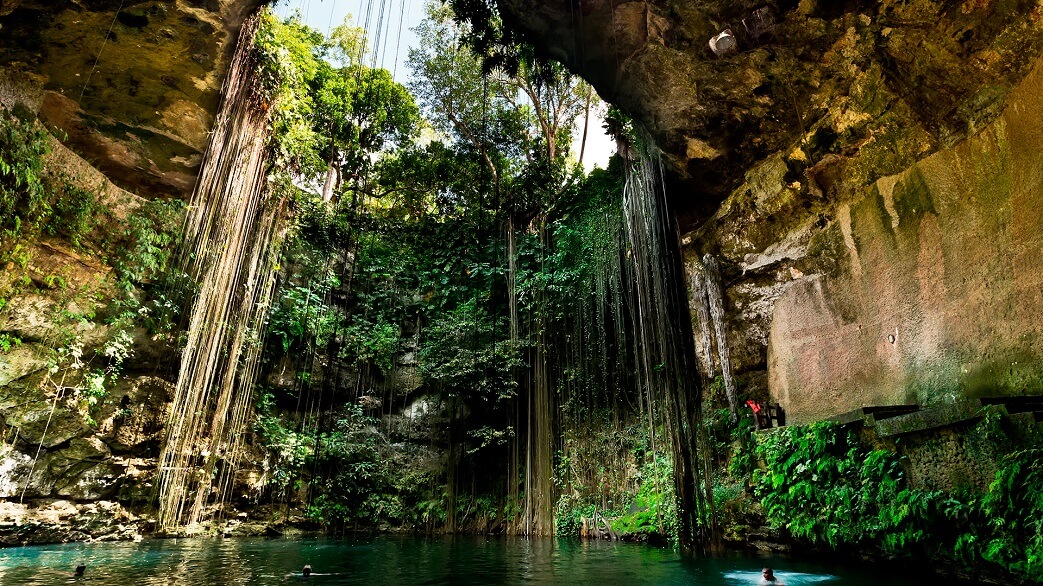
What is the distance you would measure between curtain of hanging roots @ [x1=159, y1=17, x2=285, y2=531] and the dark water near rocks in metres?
1.21

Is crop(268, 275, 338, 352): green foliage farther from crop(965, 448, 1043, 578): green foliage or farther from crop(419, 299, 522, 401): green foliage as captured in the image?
crop(965, 448, 1043, 578): green foliage

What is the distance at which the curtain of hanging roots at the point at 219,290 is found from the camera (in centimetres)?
661

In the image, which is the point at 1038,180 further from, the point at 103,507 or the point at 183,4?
the point at 103,507

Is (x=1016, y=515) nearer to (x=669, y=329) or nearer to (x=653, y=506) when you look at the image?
(x=669, y=329)

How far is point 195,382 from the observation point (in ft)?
21.7

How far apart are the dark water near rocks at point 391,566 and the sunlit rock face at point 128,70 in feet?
15.7

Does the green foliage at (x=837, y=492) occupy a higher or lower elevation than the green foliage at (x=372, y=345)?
lower

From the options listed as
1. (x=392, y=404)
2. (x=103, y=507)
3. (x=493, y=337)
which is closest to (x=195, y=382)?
(x=103, y=507)

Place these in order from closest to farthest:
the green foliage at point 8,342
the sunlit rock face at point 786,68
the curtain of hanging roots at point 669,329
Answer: the sunlit rock face at point 786,68, the curtain of hanging roots at point 669,329, the green foliage at point 8,342

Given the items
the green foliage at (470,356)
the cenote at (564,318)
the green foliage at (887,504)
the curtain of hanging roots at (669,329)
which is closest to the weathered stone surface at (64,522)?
the cenote at (564,318)

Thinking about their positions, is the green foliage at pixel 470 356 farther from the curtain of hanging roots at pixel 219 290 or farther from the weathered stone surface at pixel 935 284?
the weathered stone surface at pixel 935 284

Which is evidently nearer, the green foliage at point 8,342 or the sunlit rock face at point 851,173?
the sunlit rock face at point 851,173

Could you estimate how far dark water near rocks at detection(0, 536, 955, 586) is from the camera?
137 inches

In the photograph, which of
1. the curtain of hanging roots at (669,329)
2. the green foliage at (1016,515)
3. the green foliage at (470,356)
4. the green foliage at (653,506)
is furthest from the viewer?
the green foliage at (470,356)
